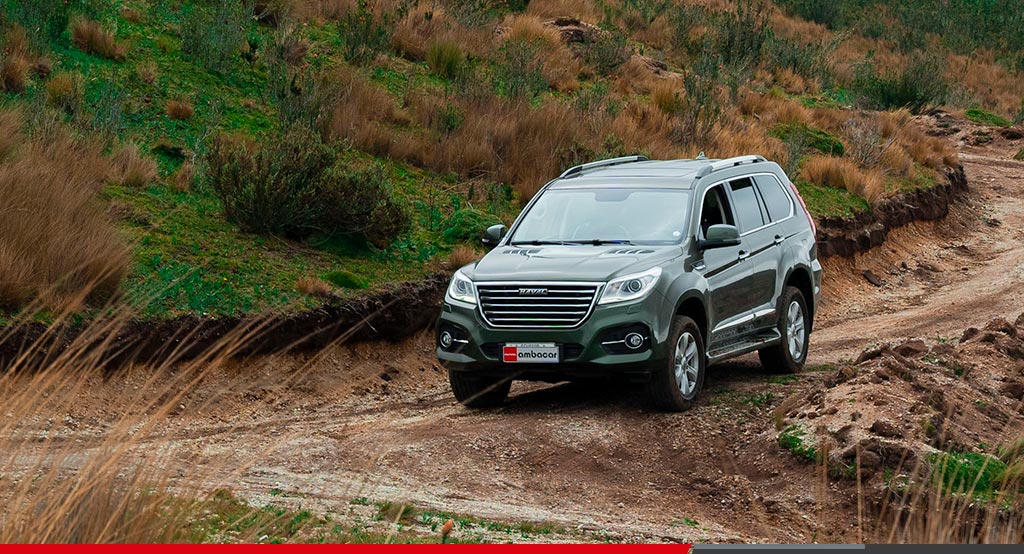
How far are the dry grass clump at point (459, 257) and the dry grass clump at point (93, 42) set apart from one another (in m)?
6.39

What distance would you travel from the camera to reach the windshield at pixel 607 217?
11.5 meters

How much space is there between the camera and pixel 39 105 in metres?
15.6

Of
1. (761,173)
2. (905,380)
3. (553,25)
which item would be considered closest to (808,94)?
(553,25)

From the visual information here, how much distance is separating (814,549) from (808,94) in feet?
111

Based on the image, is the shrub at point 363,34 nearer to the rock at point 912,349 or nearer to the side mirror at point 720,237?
the side mirror at point 720,237

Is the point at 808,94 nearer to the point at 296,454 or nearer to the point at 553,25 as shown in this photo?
the point at 553,25

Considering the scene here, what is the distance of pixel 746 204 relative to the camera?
41.6 ft

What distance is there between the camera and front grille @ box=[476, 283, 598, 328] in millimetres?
10539

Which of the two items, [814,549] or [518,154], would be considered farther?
[518,154]

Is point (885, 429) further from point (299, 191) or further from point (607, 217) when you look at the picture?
point (299, 191)

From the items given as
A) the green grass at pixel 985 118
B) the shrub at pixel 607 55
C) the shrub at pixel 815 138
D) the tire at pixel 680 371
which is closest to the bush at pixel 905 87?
the green grass at pixel 985 118

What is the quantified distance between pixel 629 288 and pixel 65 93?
30.9 ft

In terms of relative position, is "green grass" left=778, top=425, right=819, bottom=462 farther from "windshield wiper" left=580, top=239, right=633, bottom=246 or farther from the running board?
"windshield wiper" left=580, top=239, right=633, bottom=246

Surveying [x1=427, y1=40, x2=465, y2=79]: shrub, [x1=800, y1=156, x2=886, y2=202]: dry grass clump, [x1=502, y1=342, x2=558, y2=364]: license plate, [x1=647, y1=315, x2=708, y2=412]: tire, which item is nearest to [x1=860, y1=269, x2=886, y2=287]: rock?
[x1=800, y1=156, x2=886, y2=202]: dry grass clump
